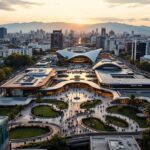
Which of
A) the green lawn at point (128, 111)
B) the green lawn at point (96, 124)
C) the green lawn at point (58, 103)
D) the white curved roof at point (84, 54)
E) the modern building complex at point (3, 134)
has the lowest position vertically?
the green lawn at point (58, 103)

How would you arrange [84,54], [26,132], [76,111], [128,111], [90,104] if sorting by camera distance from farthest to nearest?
[84,54]
[90,104]
[76,111]
[128,111]
[26,132]

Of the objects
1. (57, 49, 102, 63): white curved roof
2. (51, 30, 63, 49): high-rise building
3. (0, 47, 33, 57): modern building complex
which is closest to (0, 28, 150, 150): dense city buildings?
(57, 49, 102, 63): white curved roof

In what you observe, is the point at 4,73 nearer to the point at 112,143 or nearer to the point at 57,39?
the point at 112,143

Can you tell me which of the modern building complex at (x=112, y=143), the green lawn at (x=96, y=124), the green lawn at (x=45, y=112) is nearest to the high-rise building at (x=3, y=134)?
the modern building complex at (x=112, y=143)

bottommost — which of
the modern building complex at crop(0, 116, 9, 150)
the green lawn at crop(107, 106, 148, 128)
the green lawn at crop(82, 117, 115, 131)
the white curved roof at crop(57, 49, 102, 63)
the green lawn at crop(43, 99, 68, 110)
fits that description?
the green lawn at crop(43, 99, 68, 110)

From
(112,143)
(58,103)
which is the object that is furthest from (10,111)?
(112,143)

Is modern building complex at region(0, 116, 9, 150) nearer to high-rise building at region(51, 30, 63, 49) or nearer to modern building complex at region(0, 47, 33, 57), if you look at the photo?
modern building complex at region(0, 47, 33, 57)

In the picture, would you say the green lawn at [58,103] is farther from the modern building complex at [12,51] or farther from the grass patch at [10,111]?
the modern building complex at [12,51]
